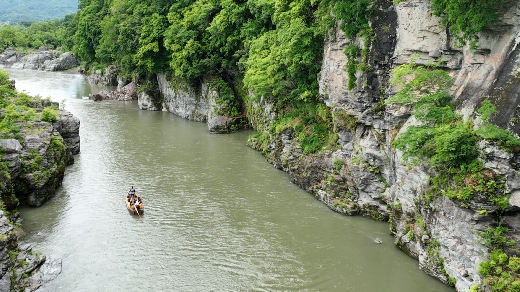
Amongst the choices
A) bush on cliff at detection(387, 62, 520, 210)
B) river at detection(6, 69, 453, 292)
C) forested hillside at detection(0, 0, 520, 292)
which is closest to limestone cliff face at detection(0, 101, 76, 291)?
river at detection(6, 69, 453, 292)

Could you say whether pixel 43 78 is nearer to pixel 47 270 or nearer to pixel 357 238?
pixel 47 270

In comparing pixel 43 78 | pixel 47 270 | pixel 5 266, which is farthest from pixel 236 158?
pixel 43 78

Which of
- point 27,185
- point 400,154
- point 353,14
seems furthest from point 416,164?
point 27,185

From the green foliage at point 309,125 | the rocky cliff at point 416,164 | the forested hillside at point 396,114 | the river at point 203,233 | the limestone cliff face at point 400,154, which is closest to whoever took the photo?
the rocky cliff at point 416,164

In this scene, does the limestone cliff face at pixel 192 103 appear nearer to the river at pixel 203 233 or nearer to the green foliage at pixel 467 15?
the river at pixel 203 233

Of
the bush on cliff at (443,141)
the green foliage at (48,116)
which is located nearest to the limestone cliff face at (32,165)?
the green foliage at (48,116)

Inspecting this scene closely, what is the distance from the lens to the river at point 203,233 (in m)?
16.2

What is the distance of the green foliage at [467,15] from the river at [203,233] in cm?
950

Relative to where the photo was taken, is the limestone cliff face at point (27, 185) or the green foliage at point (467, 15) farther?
the limestone cliff face at point (27, 185)

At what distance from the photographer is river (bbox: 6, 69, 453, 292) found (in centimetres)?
1622

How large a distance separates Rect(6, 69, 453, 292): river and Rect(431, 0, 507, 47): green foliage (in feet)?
31.2

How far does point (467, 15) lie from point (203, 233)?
48.1 ft

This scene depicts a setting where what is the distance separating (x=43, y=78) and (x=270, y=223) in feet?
228

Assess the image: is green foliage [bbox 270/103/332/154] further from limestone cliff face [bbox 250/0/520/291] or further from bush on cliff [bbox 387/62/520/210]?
bush on cliff [bbox 387/62/520/210]
